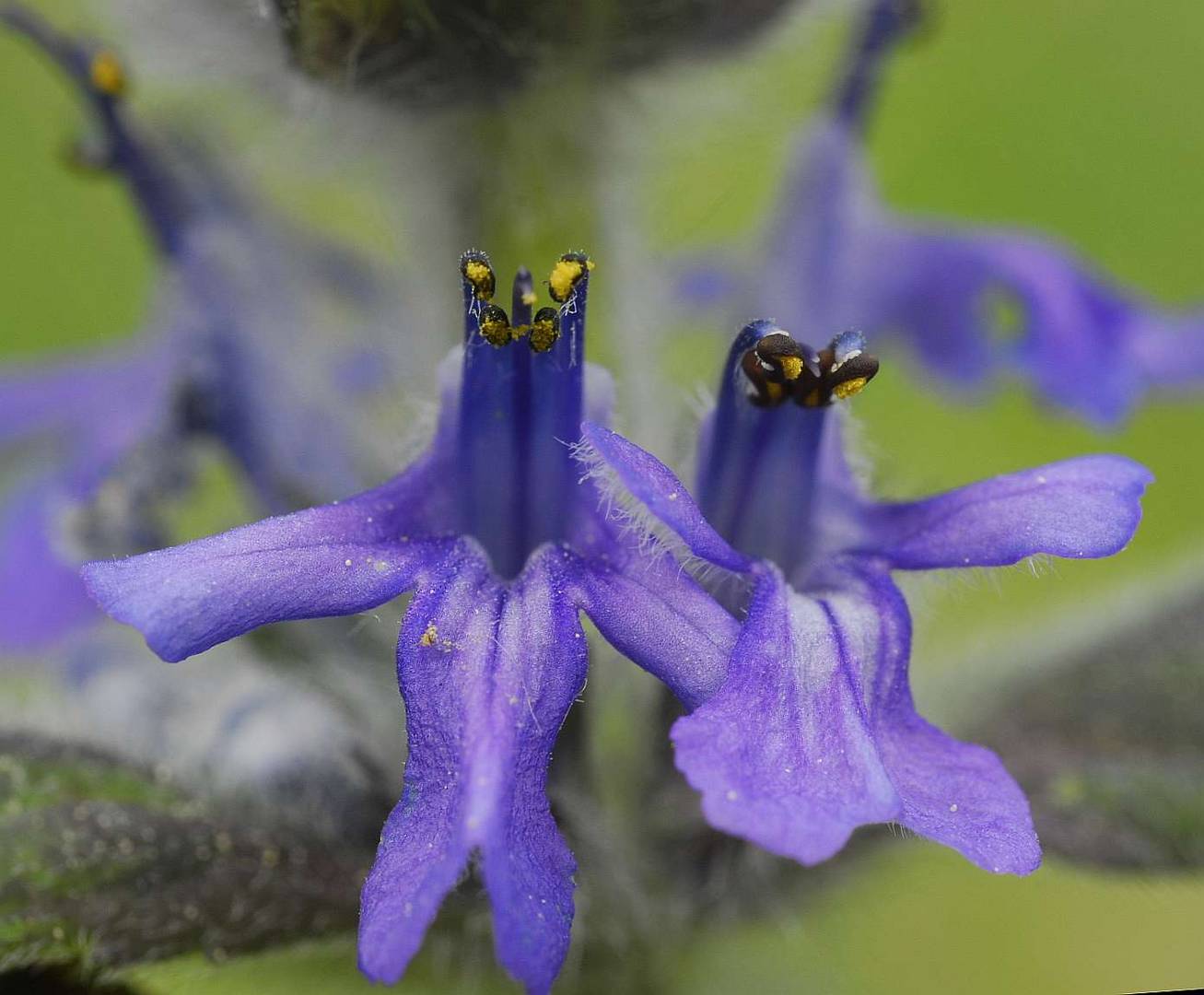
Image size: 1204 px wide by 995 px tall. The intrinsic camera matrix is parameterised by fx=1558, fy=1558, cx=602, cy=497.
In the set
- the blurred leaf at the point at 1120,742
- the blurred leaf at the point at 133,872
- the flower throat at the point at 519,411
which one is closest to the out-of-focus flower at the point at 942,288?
the blurred leaf at the point at 1120,742

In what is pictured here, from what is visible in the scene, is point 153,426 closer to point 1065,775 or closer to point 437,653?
point 437,653

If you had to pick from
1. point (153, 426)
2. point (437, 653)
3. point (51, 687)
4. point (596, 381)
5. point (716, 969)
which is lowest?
point (716, 969)

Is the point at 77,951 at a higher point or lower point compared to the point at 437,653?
lower

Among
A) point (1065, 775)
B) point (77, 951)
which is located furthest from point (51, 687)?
point (1065, 775)

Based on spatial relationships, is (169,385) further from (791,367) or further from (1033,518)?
(1033,518)

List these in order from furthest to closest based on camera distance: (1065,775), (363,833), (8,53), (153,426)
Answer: (8,53), (153,426), (1065,775), (363,833)

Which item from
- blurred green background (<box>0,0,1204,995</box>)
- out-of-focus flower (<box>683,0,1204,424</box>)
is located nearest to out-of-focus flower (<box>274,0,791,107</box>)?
out-of-focus flower (<box>683,0,1204,424</box>)

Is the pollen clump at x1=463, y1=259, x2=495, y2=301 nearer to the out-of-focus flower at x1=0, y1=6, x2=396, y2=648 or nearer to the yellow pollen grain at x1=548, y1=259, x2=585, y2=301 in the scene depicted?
the yellow pollen grain at x1=548, y1=259, x2=585, y2=301
